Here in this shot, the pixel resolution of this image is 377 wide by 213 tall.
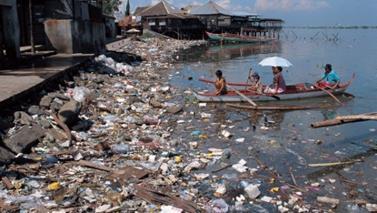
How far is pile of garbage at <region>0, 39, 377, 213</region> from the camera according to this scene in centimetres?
585

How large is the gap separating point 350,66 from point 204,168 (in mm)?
24370

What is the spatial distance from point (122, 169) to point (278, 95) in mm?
8414

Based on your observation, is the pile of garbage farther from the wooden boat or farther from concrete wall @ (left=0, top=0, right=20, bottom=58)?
the wooden boat

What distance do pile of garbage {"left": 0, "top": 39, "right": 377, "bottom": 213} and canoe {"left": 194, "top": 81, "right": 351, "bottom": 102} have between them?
8.22ft

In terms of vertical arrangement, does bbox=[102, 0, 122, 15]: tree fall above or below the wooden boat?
above

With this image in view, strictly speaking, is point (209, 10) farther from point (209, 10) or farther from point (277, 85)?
point (277, 85)

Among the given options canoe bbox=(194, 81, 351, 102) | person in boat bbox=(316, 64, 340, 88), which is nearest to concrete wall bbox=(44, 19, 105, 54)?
canoe bbox=(194, 81, 351, 102)

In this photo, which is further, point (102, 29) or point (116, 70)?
point (102, 29)

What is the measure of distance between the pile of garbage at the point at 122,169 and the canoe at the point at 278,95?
8.22 ft

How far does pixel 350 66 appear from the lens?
29.2 meters

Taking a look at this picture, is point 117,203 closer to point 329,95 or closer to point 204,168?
point 204,168

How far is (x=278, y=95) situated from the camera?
559 inches

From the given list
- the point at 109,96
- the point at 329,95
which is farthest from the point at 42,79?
the point at 329,95

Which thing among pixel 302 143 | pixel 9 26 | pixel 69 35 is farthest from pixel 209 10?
pixel 302 143
